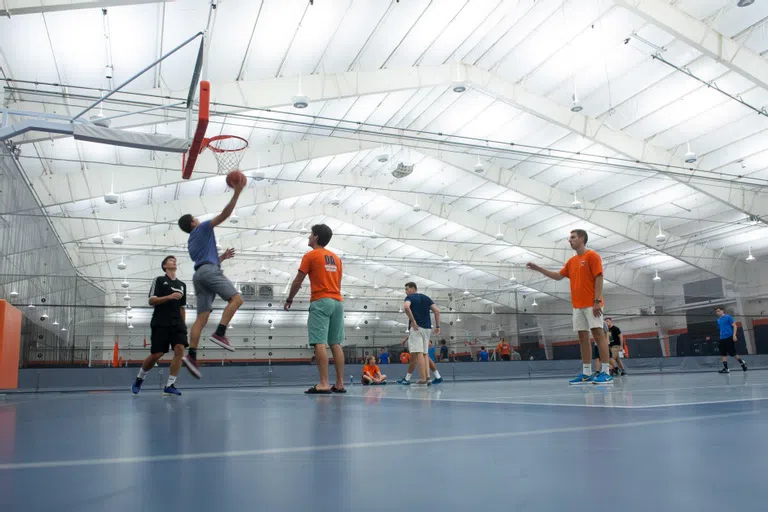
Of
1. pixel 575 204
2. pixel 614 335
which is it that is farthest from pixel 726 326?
pixel 575 204

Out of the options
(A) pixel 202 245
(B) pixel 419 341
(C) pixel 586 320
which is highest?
(A) pixel 202 245

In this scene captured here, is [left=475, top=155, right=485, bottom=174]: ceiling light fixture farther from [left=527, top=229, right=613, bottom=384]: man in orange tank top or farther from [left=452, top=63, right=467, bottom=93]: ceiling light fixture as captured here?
[left=527, top=229, right=613, bottom=384]: man in orange tank top

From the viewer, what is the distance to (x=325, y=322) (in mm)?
5336

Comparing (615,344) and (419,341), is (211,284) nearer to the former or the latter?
(419,341)

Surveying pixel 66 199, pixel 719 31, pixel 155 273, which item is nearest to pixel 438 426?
pixel 719 31

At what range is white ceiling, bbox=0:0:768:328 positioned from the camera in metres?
12.9

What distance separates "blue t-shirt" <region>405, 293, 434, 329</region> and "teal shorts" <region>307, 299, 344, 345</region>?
2810 mm

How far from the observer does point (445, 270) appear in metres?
33.3

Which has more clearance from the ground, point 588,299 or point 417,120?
point 417,120

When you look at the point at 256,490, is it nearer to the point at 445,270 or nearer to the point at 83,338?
the point at 83,338

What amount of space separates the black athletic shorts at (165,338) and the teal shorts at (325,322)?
57.4 inches

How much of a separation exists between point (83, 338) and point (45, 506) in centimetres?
1511

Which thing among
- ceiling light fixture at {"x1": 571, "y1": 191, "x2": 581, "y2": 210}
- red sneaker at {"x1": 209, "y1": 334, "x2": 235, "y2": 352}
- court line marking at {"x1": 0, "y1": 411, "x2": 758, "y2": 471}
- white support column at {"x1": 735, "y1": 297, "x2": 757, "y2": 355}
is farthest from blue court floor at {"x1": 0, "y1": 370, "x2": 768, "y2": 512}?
white support column at {"x1": 735, "y1": 297, "x2": 757, "y2": 355}

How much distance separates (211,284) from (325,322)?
1.06 metres
